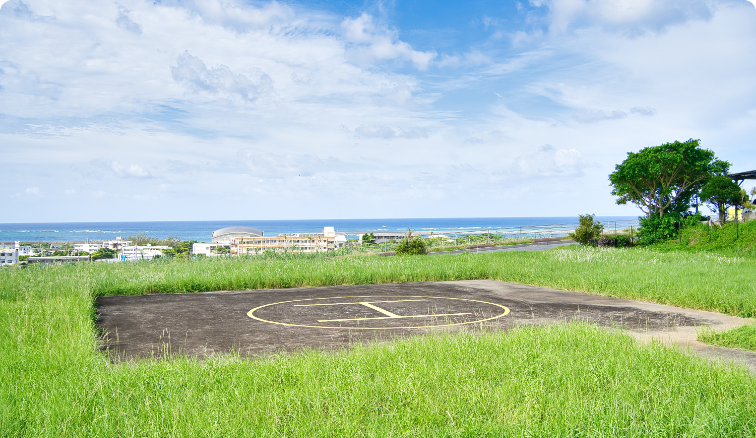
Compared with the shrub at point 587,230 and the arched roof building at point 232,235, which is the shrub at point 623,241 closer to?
the shrub at point 587,230

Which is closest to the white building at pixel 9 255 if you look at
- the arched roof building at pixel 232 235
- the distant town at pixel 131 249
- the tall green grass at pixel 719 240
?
the distant town at pixel 131 249

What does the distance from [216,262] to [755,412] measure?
15157 millimetres

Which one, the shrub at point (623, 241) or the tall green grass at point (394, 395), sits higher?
the shrub at point (623, 241)

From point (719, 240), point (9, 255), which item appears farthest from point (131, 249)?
point (719, 240)

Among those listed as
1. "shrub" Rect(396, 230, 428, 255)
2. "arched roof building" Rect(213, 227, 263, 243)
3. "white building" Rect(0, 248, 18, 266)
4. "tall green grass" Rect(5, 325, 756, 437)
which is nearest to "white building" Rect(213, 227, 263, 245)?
"arched roof building" Rect(213, 227, 263, 243)

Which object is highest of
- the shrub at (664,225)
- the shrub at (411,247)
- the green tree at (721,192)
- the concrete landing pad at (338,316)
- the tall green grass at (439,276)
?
the green tree at (721,192)

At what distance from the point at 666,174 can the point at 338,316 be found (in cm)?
2326

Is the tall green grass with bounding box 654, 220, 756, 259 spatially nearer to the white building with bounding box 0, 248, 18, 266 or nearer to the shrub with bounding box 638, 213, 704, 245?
the shrub with bounding box 638, 213, 704, 245

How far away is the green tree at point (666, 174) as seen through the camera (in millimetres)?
25547

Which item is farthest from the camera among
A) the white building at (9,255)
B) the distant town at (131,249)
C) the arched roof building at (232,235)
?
the arched roof building at (232,235)

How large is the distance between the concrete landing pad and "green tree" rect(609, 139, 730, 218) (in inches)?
659

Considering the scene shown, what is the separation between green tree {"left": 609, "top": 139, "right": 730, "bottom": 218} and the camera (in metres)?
25.5

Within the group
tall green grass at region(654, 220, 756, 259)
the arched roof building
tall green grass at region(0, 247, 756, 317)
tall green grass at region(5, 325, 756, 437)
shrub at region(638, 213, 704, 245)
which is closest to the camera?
tall green grass at region(5, 325, 756, 437)

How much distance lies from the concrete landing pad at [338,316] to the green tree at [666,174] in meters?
16.7
